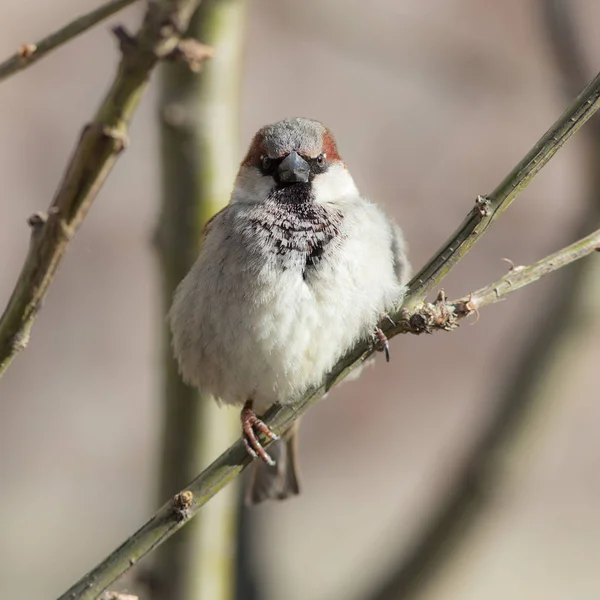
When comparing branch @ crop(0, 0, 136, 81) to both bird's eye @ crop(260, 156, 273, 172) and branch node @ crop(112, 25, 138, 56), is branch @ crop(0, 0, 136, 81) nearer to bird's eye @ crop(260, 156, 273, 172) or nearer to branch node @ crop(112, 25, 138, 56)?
branch node @ crop(112, 25, 138, 56)

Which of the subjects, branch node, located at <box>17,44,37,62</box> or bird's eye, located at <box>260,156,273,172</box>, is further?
bird's eye, located at <box>260,156,273,172</box>

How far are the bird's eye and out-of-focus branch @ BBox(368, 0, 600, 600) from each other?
2.60 ft

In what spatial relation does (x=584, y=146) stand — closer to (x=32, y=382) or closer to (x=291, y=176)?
(x=291, y=176)

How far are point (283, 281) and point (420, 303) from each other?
588 millimetres


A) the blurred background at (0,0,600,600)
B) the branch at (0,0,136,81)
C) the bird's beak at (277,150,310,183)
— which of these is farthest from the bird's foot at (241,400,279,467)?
the blurred background at (0,0,600,600)

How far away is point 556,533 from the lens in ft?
16.9

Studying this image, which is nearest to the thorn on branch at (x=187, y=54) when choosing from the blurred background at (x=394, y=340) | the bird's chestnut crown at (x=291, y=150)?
the bird's chestnut crown at (x=291, y=150)

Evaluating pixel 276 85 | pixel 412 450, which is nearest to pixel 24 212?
pixel 276 85

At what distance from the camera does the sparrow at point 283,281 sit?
2.10m

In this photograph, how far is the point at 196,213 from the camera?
2348 mm

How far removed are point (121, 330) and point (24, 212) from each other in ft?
2.46

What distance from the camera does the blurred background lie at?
13.6ft

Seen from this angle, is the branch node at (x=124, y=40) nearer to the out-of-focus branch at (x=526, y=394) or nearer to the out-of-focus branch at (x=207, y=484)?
the out-of-focus branch at (x=207, y=484)

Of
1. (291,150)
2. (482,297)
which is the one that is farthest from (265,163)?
(482,297)
